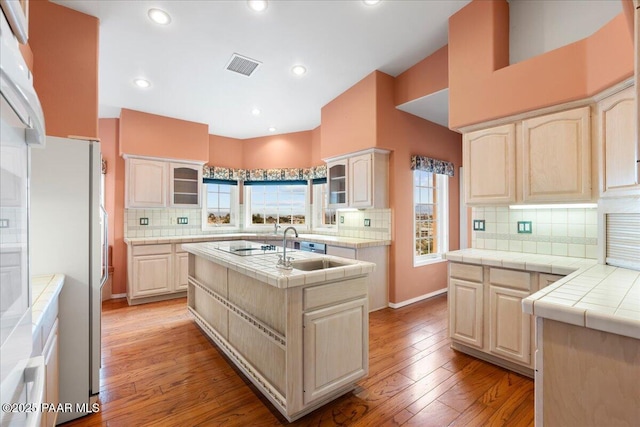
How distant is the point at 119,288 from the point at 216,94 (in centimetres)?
319

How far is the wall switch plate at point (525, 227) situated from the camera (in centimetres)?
271

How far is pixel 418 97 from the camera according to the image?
12.1ft

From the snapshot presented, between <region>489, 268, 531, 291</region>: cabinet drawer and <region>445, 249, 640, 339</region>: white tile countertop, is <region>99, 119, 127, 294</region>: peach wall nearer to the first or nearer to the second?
<region>489, 268, 531, 291</region>: cabinet drawer

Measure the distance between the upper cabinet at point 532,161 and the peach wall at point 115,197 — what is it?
4.68 metres

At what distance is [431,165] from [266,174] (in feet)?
9.44

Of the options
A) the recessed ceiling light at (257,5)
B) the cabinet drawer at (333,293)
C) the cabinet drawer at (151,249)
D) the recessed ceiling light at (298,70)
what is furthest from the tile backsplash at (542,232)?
the cabinet drawer at (151,249)

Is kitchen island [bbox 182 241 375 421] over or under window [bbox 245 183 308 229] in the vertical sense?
under

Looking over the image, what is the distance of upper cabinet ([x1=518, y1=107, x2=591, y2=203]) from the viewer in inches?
86.2

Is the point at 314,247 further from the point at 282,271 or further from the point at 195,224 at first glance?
the point at 282,271

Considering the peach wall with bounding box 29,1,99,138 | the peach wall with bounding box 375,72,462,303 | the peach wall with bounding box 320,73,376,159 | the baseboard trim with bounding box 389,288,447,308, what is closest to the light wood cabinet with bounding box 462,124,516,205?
the peach wall with bounding box 375,72,462,303

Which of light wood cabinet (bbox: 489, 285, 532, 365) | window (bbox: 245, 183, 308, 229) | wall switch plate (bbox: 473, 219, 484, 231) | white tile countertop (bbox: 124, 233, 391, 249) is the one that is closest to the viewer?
light wood cabinet (bbox: 489, 285, 532, 365)

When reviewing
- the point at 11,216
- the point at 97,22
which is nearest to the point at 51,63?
the point at 97,22

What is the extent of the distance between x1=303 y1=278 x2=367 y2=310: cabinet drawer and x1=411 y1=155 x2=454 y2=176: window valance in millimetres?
2579

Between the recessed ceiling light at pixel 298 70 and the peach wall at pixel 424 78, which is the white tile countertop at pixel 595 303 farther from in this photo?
the recessed ceiling light at pixel 298 70
